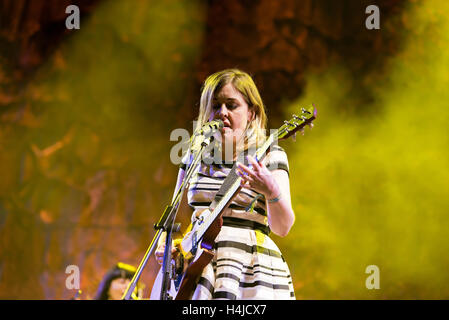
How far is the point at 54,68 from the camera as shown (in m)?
4.30

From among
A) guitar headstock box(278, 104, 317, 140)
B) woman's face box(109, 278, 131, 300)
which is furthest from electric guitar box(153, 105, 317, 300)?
woman's face box(109, 278, 131, 300)

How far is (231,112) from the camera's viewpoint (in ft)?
6.82

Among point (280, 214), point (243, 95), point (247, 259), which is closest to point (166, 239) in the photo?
point (247, 259)

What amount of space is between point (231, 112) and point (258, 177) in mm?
532

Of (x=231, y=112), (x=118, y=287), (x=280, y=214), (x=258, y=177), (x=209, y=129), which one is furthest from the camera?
(x=118, y=287)

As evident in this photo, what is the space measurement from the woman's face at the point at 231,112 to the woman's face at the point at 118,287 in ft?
6.98

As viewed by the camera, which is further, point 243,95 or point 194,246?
point 243,95

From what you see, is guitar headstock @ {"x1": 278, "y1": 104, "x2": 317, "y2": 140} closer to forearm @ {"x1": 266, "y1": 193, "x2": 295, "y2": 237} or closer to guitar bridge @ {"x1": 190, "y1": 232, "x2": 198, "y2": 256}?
forearm @ {"x1": 266, "y1": 193, "x2": 295, "y2": 237}

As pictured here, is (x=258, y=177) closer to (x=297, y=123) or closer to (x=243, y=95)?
(x=297, y=123)

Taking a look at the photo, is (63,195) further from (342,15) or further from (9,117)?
(342,15)

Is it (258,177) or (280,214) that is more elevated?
(258,177)

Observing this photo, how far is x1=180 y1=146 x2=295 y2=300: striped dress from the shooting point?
1.72m

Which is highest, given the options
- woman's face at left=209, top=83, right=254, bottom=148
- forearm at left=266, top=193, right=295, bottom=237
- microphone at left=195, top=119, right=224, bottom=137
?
woman's face at left=209, top=83, right=254, bottom=148

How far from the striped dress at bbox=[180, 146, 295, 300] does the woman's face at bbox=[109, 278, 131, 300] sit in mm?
2090
